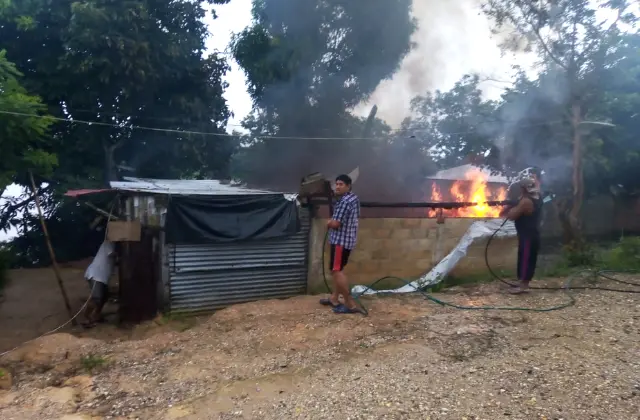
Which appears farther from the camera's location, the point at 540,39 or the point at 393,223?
the point at 540,39

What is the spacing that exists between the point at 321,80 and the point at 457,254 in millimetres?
11548

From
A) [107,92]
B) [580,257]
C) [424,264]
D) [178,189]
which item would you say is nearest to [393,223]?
[424,264]

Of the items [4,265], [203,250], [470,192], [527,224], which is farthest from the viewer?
[470,192]

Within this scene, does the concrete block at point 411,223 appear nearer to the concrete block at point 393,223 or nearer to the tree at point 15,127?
the concrete block at point 393,223

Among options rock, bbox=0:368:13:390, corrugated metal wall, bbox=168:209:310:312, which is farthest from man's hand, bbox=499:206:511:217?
rock, bbox=0:368:13:390

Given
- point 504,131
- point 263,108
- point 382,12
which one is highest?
point 382,12

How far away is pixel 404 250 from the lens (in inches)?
345

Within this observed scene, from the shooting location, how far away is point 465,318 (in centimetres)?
611

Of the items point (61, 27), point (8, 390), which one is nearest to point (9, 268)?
point (61, 27)

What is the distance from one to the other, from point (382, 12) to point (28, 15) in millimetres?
11912

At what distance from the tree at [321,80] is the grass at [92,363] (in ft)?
41.7

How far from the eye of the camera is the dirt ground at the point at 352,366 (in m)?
3.93

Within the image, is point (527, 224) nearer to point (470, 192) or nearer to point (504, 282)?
point (504, 282)

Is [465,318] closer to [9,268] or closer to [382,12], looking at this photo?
[9,268]
